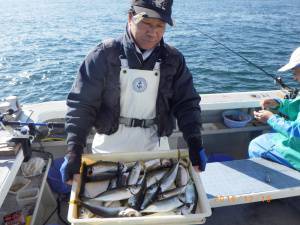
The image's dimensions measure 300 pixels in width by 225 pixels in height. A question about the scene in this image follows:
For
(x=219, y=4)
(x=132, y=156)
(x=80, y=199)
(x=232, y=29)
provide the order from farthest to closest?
(x=219, y=4), (x=232, y=29), (x=132, y=156), (x=80, y=199)

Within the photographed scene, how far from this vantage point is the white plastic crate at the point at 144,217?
77.6 inches

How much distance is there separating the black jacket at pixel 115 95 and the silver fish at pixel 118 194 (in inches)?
15.1

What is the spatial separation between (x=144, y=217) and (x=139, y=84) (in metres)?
1.10

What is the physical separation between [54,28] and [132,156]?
17822 mm

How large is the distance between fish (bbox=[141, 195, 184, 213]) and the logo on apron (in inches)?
36.2

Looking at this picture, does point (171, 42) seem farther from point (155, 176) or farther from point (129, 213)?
point (129, 213)

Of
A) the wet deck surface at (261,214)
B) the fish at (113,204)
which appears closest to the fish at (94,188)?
the fish at (113,204)

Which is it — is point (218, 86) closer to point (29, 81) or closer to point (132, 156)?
point (29, 81)

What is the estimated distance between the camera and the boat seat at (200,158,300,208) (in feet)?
9.91

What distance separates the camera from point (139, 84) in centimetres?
265

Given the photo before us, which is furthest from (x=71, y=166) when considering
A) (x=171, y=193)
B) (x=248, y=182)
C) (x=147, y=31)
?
(x=248, y=182)

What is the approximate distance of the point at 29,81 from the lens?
10.7 meters

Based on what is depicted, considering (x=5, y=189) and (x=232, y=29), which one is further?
(x=232, y=29)

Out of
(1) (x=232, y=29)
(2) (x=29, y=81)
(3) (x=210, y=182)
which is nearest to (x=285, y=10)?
(1) (x=232, y=29)
